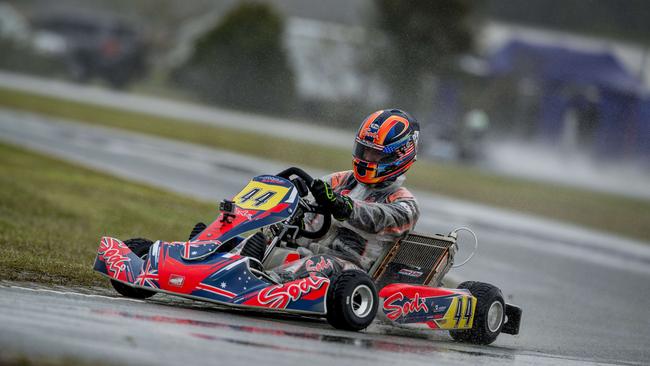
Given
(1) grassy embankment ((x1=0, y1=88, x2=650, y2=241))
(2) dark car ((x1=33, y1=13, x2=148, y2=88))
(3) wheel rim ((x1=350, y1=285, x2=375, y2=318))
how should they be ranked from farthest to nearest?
(2) dark car ((x1=33, y1=13, x2=148, y2=88)), (1) grassy embankment ((x1=0, y1=88, x2=650, y2=241)), (3) wheel rim ((x1=350, y1=285, x2=375, y2=318))

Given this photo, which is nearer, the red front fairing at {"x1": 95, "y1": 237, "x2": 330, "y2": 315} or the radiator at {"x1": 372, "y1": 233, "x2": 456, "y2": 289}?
the red front fairing at {"x1": 95, "y1": 237, "x2": 330, "y2": 315}

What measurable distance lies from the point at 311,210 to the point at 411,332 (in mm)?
1260

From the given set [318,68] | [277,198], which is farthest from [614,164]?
[277,198]

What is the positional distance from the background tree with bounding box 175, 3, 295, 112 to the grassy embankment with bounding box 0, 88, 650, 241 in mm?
5327

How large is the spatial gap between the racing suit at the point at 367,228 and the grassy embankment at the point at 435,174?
13.7 meters

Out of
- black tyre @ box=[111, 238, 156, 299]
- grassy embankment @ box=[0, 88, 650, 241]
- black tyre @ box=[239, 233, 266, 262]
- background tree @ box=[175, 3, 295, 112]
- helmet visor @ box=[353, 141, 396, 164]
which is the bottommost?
black tyre @ box=[111, 238, 156, 299]

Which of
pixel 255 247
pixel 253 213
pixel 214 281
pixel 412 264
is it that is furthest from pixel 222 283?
pixel 412 264

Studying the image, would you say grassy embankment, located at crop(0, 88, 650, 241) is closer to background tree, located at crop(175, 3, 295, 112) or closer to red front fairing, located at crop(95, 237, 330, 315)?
background tree, located at crop(175, 3, 295, 112)

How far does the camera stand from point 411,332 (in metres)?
8.01

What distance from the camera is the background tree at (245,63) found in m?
39.7

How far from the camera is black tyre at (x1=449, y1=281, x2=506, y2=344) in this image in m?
7.77

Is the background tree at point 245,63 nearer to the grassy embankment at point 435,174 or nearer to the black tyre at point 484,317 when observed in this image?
the grassy embankment at point 435,174

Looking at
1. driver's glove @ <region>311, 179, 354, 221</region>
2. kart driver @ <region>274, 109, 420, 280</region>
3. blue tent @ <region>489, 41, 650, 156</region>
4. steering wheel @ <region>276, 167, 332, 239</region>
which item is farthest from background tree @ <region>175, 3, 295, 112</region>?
driver's glove @ <region>311, 179, 354, 221</region>

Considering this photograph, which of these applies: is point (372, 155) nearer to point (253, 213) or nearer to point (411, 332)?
point (253, 213)
